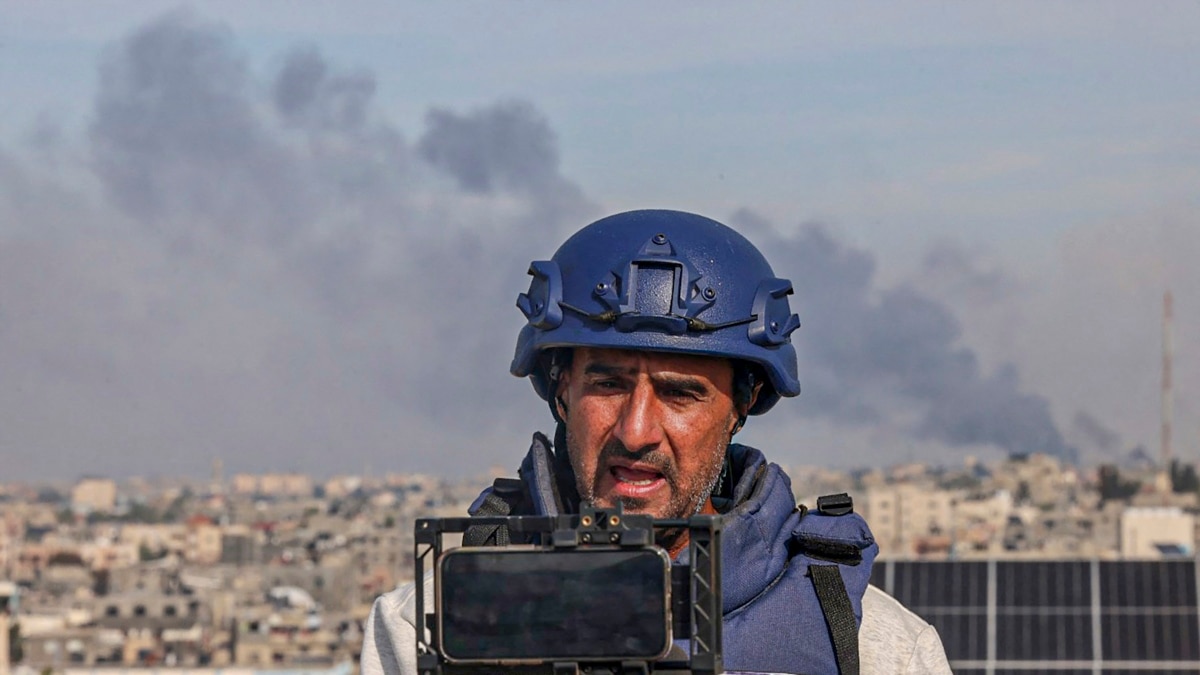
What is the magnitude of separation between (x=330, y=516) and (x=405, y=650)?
7108 inches

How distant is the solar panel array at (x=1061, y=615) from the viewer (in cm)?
4238

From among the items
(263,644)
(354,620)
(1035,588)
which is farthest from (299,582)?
(1035,588)

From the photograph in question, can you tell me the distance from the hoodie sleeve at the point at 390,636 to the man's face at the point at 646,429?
18.3 inches

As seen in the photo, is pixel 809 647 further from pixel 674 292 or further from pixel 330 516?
pixel 330 516

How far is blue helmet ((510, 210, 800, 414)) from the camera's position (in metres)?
5.89

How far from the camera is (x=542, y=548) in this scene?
470cm

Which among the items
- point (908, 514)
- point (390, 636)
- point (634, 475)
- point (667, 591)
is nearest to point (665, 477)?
point (634, 475)

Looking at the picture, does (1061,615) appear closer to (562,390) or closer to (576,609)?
(562,390)

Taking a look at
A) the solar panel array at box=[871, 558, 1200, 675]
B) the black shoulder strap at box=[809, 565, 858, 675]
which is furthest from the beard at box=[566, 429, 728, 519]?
the solar panel array at box=[871, 558, 1200, 675]

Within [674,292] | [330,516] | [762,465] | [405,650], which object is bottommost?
[405,650]

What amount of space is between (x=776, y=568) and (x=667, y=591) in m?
1.20

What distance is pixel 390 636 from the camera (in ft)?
19.5

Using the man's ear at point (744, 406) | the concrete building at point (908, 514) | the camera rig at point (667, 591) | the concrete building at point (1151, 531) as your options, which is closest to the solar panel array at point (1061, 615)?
the man's ear at point (744, 406)

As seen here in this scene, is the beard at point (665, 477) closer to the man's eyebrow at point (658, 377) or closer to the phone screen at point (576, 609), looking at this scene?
the man's eyebrow at point (658, 377)
